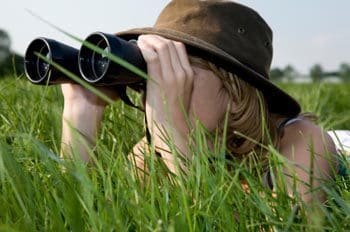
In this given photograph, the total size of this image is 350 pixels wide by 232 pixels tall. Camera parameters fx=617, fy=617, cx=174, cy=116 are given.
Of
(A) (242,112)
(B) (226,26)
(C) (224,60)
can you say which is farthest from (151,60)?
(A) (242,112)

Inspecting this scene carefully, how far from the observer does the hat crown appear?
5.73 feet

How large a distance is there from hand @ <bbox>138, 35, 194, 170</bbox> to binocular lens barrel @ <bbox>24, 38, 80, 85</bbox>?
0.22m

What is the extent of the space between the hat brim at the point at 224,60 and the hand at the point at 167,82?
8 cm

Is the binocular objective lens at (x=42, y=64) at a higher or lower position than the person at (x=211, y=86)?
higher

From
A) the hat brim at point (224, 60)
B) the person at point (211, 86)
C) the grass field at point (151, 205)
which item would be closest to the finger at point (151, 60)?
the person at point (211, 86)

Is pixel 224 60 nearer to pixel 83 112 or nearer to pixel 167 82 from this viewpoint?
pixel 167 82

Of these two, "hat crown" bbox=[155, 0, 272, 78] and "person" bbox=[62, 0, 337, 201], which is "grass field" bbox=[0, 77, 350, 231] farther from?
"hat crown" bbox=[155, 0, 272, 78]

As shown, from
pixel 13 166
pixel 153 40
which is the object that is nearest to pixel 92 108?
pixel 153 40

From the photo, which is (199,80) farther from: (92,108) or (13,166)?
(13,166)

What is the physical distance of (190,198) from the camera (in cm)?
104

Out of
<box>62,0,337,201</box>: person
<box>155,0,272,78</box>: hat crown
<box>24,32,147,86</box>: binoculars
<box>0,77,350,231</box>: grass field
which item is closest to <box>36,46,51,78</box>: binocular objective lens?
<box>24,32,147,86</box>: binoculars

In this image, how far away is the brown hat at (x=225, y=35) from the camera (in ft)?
5.56

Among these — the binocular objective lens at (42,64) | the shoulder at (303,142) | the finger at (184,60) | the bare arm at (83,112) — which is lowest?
the shoulder at (303,142)

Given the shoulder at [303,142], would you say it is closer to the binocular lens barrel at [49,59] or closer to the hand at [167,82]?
the hand at [167,82]
